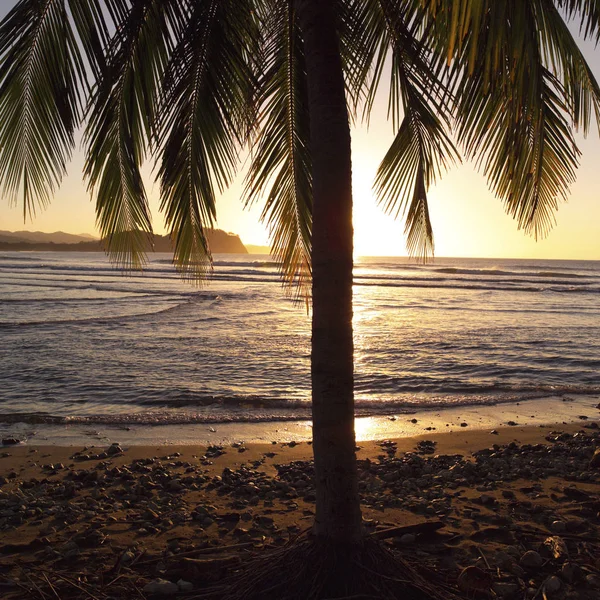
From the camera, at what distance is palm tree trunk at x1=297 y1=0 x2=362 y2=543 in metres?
2.68

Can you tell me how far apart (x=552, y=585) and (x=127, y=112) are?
4.11m

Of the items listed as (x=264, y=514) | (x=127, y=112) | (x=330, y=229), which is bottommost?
(x=264, y=514)

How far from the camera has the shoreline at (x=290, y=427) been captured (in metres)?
7.22

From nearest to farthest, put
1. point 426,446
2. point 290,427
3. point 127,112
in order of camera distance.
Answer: point 127,112 → point 426,446 → point 290,427

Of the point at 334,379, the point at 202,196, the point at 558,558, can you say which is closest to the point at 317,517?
the point at 334,379

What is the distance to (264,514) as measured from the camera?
4.64 m

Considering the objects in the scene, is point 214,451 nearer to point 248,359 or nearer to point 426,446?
point 426,446

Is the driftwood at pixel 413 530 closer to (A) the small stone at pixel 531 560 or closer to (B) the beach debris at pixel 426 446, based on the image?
(A) the small stone at pixel 531 560

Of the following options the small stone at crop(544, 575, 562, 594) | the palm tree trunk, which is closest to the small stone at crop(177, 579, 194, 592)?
the palm tree trunk

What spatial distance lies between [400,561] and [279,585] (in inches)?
27.8

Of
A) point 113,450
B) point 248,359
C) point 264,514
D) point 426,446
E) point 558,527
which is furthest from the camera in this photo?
point 248,359

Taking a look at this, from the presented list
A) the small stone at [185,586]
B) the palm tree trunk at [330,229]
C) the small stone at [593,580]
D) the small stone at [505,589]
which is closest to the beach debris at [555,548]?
the small stone at [593,580]

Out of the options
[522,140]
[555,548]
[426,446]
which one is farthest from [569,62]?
[426,446]

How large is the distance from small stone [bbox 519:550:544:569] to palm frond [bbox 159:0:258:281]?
3212 mm
